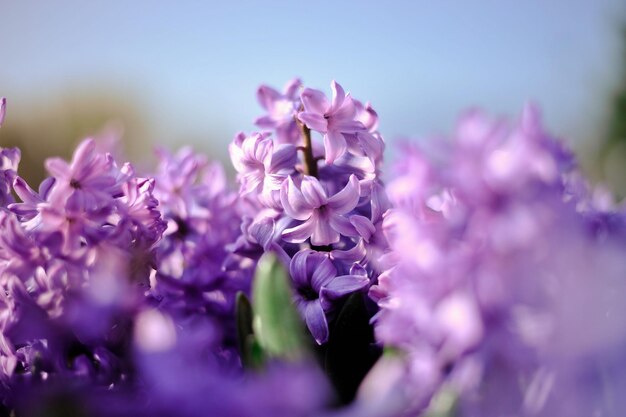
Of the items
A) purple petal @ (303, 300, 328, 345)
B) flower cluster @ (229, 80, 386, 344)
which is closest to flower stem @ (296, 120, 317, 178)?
flower cluster @ (229, 80, 386, 344)

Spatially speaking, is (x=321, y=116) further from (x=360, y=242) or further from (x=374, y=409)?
(x=374, y=409)

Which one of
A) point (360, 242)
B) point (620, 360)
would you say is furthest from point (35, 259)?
point (620, 360)

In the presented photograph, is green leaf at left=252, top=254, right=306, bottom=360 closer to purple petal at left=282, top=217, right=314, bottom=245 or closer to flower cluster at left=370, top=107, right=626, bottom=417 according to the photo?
flower cluster at left=370, top=107, right=626, bottom=417

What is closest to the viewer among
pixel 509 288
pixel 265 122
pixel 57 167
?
pixel 509 288

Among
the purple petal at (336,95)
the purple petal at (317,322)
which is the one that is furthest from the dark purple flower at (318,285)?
the purple petal at (336,95)

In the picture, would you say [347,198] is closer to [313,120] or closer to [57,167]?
[313,120]

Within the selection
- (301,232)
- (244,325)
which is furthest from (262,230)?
(244,325)
